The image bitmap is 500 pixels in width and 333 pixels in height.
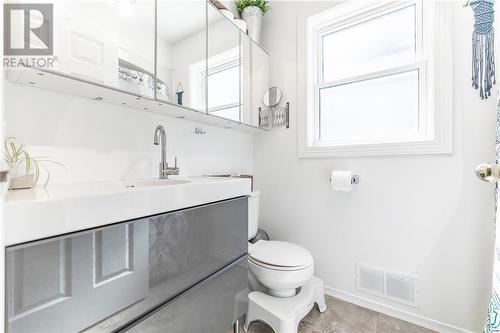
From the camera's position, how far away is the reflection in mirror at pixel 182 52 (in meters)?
1.24

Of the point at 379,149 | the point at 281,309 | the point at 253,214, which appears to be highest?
the point at 379,149

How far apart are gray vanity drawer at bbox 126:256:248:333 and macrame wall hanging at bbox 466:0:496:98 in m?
1.60

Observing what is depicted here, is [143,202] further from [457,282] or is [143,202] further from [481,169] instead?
[457,282]

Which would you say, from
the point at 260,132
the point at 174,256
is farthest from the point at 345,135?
the point at 174,256

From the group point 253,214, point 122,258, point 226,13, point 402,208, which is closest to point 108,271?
point 122,258

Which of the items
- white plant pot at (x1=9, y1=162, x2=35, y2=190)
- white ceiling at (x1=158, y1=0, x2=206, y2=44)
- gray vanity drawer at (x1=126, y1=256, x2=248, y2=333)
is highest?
white ceiling at (x1=158, y1=0, x2=206, y2=44)

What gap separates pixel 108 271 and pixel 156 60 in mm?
964

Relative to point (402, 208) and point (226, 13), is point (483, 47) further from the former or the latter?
point (226, 13)

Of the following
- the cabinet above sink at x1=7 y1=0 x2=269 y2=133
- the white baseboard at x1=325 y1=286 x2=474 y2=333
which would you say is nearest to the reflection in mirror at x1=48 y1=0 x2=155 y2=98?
the cabinet above sink at x1=7 y1=0 x2=269 y2=133

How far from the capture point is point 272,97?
6.74 feet

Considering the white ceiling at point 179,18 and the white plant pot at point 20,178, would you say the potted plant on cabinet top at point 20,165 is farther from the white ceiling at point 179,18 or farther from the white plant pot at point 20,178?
the white ceiling at point 179,18

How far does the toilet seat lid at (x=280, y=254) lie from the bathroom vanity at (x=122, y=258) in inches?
10.1

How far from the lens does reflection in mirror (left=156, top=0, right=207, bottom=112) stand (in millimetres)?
1235

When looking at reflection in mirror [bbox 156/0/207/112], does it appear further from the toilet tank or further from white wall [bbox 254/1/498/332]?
white wall [bbox 254/1/498/332]
